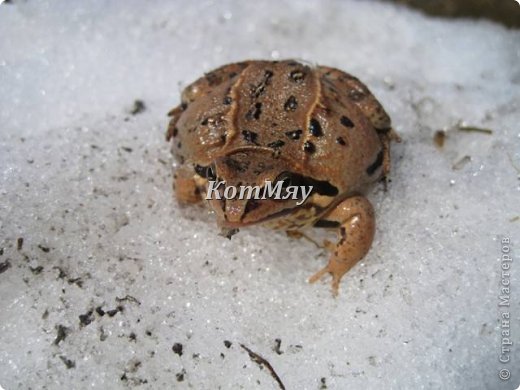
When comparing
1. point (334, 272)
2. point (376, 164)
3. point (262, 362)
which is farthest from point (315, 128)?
point (262, 362)

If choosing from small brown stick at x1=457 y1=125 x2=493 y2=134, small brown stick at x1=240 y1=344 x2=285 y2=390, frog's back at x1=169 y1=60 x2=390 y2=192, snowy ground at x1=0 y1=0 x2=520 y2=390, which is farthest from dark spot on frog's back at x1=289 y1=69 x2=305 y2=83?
small brown stick at x1=240 y1=344 x2=285 y2=390

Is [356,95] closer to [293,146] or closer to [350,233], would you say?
[293,146]

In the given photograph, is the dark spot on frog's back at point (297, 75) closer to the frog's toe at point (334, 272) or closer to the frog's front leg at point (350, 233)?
the frog's front leg at point (350, 233)

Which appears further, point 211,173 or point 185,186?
point 185,186

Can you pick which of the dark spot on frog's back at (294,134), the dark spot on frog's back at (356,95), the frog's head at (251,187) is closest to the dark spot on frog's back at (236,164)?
the frog's head at (251,187)

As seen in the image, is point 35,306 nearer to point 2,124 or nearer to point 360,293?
point 2,124

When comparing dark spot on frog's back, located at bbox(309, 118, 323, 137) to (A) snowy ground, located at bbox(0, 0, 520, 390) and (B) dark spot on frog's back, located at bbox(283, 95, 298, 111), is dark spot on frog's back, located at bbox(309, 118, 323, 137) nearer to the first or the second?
(B) dark spot on frog's back, located at bbox(283, 95, 298, 111)
